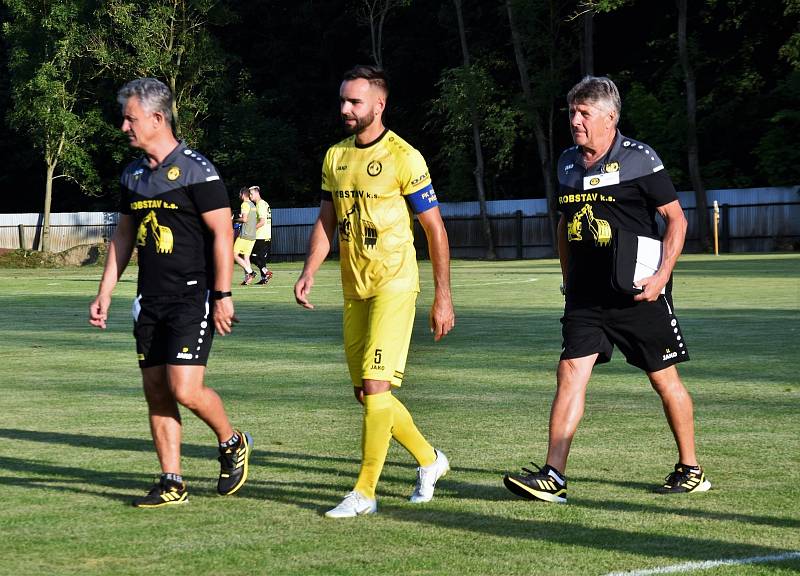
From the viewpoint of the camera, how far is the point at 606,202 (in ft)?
23.6

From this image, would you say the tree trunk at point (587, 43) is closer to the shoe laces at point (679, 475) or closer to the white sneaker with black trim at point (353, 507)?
the shoe laces at point (679, 475)

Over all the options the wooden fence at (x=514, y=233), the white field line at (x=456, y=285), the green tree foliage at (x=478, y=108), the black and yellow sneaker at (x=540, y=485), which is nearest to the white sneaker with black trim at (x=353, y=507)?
the black and yellow sneaker at (x=540, y=485)

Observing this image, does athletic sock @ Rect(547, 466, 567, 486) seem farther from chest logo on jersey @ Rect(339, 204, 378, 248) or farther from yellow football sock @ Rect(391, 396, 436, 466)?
chest logo on jersey @ Rect(339, 204, 378, 248)

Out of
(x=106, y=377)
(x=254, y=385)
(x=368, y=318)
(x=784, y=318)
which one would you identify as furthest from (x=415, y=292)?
(x=784, y=318)

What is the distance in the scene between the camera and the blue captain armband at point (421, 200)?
7016mm

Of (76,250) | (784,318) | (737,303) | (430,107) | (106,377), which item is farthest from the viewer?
(430,107)

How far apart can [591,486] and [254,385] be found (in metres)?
5.27

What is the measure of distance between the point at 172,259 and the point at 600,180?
220cm

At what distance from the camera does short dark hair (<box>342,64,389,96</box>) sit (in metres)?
6.91

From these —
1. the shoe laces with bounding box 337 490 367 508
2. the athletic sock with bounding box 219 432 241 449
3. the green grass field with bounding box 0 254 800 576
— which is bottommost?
the green grass field with bounding box 0 254 800 576

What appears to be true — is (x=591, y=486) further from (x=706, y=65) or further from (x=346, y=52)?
(x=346, y=52)

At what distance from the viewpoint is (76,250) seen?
47.2 metres

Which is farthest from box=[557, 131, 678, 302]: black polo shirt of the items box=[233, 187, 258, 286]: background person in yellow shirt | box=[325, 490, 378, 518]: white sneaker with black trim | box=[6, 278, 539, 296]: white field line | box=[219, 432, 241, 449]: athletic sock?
box=[233, 187, 258, 286]: background person in yellow shirt

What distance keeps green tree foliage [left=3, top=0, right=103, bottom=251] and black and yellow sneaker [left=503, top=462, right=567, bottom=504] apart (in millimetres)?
55494
